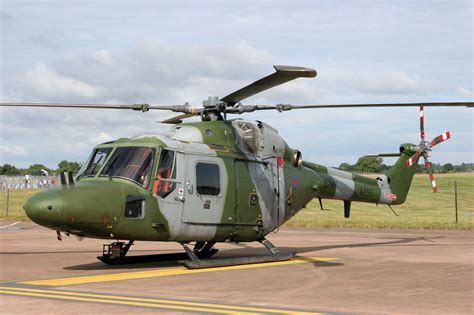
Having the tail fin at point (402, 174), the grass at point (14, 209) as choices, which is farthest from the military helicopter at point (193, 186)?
the grass at point (14, 209)

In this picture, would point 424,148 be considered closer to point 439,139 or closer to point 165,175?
point 439,139

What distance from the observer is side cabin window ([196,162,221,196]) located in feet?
52.9

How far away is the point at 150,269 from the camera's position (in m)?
15.7

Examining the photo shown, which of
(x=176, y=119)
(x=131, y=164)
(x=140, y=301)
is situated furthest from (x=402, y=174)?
(x=140, y=301)

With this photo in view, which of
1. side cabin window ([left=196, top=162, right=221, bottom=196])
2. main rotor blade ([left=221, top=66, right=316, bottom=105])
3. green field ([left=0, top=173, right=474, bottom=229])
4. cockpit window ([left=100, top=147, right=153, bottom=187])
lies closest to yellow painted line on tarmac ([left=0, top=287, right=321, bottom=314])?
cockpit window ([left=100, top=147, right=153, bottom=187])

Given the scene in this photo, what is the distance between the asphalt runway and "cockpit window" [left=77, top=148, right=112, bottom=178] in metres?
2.27

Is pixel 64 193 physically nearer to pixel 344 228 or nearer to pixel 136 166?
pixel 136 166

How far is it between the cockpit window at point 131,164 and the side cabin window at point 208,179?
1441mm

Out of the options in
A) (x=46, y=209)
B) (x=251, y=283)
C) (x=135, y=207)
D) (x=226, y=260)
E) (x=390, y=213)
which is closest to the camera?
(x=251, y=283)

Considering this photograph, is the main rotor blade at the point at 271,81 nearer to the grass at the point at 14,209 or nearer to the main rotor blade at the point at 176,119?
the main rotor blade at the point at 176,119

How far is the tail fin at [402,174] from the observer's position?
950 inches

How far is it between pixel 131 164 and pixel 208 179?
216 centimetres

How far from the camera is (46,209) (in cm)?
1340

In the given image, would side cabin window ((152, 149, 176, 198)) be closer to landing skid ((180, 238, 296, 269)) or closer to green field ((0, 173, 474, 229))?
landing skid ((180, 238, 296, 269))
